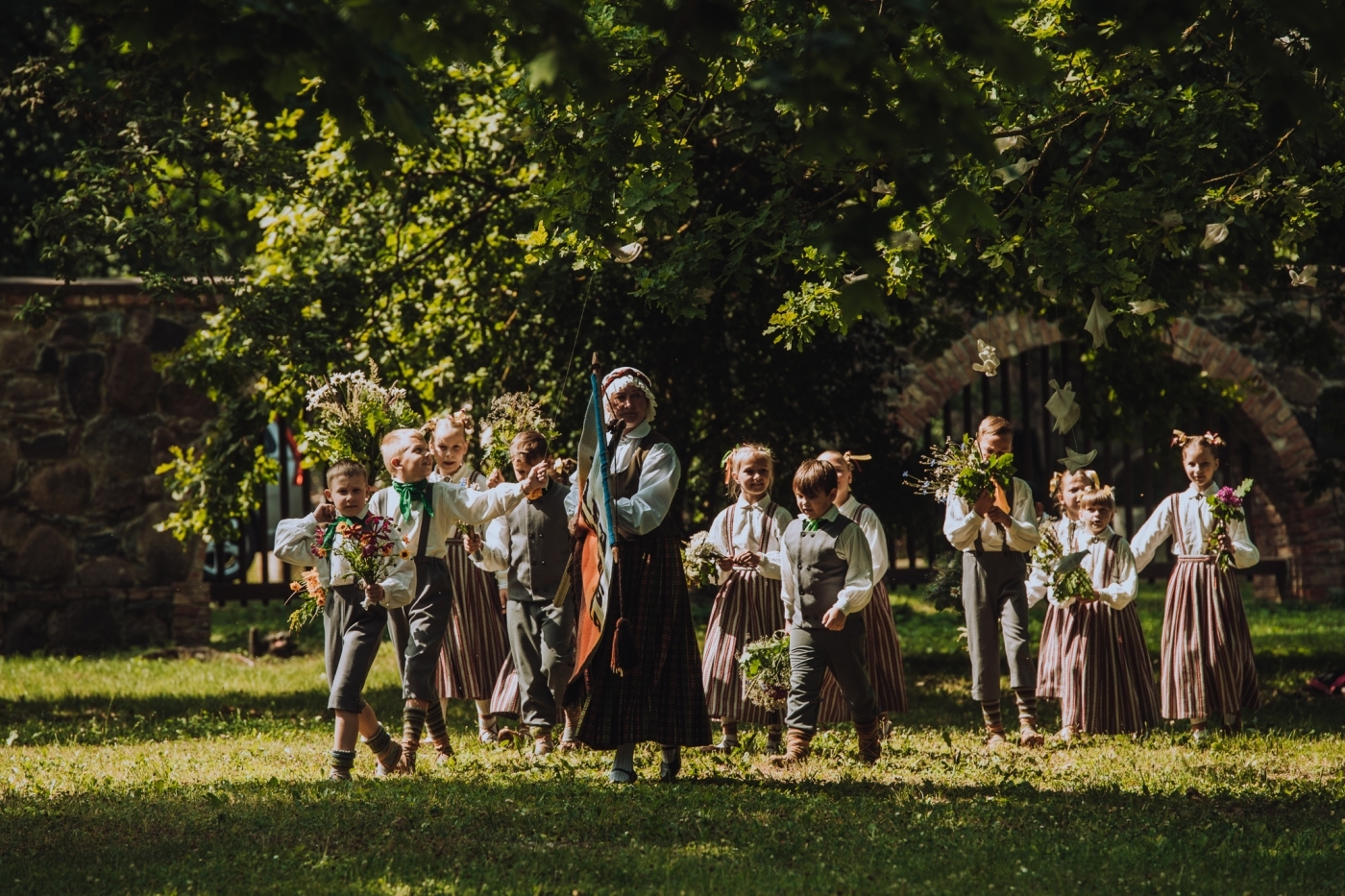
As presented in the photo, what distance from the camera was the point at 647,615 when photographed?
22.3 feet

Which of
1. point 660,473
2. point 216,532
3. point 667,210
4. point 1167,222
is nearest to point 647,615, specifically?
point 660,473

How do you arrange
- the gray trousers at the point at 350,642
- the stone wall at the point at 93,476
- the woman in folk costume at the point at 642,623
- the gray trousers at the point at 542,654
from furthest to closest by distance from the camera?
1. the stone wall at the point at 93,476
2. the gray trousers at the point at 542,654
3. the gray trousers at the point at 350,642
4. the woman in folk costume at the point at 642,623

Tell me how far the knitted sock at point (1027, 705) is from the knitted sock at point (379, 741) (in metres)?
3.52

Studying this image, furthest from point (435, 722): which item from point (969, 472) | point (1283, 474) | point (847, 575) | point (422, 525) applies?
point (1283, 474)

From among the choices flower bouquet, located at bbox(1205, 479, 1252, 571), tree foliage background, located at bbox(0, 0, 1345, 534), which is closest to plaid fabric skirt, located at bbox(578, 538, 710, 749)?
tree foliage background, located at bbox(0, 0, 1345, 534)

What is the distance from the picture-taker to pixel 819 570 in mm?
7484

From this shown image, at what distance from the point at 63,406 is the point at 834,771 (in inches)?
381

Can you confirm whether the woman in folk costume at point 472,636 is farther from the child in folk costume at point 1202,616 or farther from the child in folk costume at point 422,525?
the child in folk costume at point 1202,616

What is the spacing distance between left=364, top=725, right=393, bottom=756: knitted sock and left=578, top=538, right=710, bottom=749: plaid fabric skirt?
1.06 meters

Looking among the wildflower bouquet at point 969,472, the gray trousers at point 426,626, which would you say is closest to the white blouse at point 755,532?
the wildflower bouquet at point 969,472

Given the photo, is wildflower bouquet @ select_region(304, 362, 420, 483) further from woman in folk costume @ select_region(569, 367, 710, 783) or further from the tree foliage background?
→ woman in folk costume @ select_region(569, 367, 710, 783)

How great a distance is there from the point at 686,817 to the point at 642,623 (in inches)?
41.6

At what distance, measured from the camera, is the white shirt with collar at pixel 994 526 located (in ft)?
27.1

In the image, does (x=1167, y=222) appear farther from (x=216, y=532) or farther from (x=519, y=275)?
(x=216, y=532)
